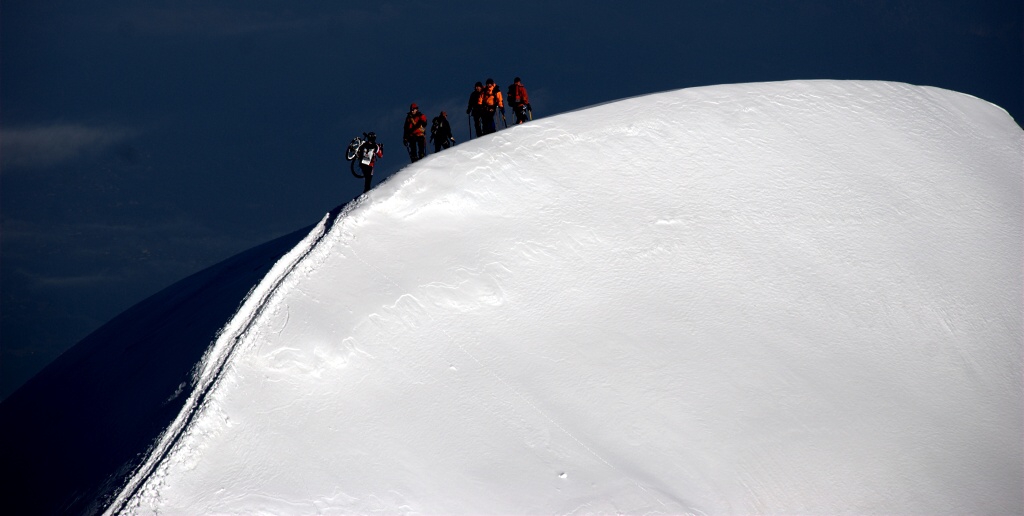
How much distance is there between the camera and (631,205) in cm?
1998

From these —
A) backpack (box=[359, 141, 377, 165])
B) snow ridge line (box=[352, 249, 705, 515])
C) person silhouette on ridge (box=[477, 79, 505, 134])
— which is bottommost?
snow ridge line (box=[352, 249, 705, 515])

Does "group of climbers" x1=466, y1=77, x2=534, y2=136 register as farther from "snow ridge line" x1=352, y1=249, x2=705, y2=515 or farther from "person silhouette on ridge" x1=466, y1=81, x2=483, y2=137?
"snow ridge line" x1=352, y1=249, x2=705, y2=515

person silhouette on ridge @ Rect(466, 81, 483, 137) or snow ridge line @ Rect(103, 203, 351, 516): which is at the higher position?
person silhouette on ridge @ Rect(466, 81, 483, 137)

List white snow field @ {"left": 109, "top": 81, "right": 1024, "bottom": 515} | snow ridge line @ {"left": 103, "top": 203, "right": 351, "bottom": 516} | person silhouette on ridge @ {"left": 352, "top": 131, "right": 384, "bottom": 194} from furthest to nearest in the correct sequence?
person silhouette on ridge @ {"left": 352, "top": 131, "right": 384, "bottom": 194} → white snow field @ {"left": 109, "top": 81, "right": 1024, "bottom": 515} → snow ridge line @ {"left": 103, "top": 203, "right": 351, "bottom": 516}

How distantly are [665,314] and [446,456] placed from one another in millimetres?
5153

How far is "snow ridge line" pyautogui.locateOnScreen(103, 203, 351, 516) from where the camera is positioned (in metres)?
14.1

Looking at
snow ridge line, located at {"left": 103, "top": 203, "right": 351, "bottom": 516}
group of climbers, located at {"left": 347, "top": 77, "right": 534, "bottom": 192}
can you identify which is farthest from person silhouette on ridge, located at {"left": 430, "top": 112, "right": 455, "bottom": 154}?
snow ridge line, located at {"left": 103, "top": 203, "right": 351, "bottom": 516}

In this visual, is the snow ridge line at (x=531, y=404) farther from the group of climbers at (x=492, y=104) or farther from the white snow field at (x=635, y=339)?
the group of climbers at (x=492, y=104)

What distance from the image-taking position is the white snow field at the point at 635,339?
14883 millimetres

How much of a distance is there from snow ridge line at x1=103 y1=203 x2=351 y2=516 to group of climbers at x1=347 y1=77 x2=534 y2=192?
3.12 m

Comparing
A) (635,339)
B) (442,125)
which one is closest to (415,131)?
(442,125)

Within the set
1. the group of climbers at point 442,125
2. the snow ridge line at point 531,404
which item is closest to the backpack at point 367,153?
the group of climbers at point 442,125

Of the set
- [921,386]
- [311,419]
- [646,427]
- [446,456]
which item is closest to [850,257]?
[921,386]

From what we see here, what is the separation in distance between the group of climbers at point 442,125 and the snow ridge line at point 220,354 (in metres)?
3.12
